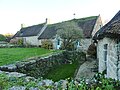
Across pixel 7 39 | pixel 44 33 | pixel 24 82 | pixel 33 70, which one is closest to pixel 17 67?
pixel 33 70

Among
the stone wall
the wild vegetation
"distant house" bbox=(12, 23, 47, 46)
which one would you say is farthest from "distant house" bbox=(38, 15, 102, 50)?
the wild vegetation

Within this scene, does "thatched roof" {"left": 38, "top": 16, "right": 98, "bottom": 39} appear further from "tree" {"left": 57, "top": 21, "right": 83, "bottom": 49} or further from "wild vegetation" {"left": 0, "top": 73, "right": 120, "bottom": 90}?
"wild vegetation" {"left": 0, "top": 73, "right": 120, "bottom": 90}

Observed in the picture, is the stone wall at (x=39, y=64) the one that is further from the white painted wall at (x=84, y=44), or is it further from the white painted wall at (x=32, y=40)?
the white painted wall at (x=32, y=40)

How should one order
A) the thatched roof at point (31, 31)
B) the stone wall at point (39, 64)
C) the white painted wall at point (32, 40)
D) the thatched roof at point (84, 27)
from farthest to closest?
the thatched roof at point (31, 31)
the white painted wall at point (32, 40)
the thatched roof at point (84, 27)
the stone wall at point (39, 64)

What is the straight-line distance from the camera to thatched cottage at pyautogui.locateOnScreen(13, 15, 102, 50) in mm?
31953

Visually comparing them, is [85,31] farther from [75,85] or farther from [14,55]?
[75,85]

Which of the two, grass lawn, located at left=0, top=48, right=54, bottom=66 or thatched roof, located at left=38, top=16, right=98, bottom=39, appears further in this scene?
thatched roof, located at left=38, top=16, right=98, bottom=39

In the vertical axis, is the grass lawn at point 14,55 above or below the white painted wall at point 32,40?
below

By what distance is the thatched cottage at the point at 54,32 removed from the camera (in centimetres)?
3195

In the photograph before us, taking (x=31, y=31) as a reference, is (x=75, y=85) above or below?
below

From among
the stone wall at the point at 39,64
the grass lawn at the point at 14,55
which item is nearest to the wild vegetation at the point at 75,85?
the stone wall at the point at 39,64

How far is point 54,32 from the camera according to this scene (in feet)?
125

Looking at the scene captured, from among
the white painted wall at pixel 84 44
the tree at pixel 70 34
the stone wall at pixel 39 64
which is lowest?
the stone wall at pixel 39 64

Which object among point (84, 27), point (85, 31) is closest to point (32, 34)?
point (84, 27)
